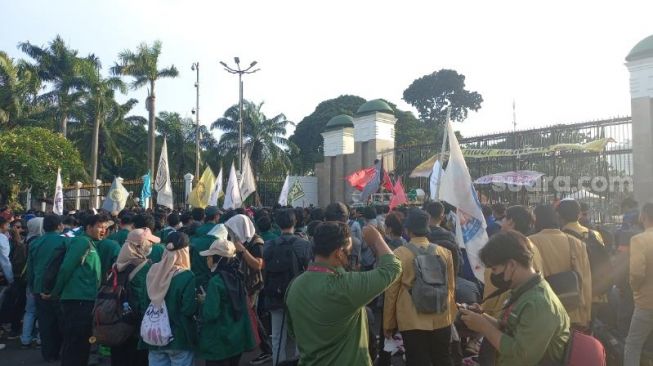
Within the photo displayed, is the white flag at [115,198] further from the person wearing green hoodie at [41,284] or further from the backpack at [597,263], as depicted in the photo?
the backpack at [597,263]

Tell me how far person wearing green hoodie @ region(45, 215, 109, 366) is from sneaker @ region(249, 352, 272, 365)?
1.88m

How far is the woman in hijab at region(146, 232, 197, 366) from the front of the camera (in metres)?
4.38

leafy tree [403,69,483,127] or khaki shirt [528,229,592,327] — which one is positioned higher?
leafy tree [403,69,483,127]

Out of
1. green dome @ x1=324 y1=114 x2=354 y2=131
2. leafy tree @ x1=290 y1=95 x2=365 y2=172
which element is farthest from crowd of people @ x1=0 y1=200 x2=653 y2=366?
leafy tree @ x1=290 y1=95 x2=365 y2=172

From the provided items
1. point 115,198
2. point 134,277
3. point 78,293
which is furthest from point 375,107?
point 134,277

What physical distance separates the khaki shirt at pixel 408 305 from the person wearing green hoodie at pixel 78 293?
10.5 ft

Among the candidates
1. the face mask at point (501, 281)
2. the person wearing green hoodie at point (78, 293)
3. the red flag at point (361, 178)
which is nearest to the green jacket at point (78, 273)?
the person wearing green hoodie at point (78, 293)

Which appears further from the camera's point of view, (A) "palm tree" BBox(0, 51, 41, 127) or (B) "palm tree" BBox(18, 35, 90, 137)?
(B) "palm tree" BBox(18, 35, 90, 137)

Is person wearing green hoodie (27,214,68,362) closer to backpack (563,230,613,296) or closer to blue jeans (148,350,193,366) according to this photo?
blue jeans (148,350,193,366)

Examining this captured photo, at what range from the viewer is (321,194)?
21922 millimetres

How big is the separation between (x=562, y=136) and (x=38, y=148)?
1989 cm

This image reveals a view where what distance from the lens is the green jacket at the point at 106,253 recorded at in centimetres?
603

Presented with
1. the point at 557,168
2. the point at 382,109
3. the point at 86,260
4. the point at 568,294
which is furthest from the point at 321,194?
the point at 568,294

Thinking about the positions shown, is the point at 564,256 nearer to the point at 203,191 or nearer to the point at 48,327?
the point at 48,327
